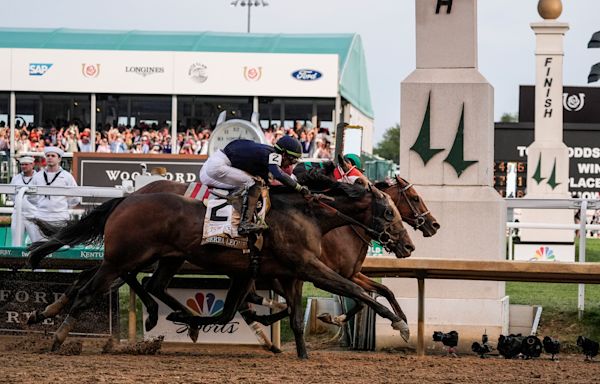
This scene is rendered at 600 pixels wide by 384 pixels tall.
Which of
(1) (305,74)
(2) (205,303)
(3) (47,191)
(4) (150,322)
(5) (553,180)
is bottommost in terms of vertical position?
(4) (150,322)

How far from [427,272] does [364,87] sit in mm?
25085

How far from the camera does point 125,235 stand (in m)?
9.84

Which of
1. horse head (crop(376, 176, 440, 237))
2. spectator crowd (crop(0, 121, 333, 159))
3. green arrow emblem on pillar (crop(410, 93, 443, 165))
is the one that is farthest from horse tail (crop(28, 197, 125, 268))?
spectator crowd (crop(0, 121, 333, 159))

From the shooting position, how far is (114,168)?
18719mm

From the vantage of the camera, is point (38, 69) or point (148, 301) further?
point (38, 69)

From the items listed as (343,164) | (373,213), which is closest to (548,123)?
(343,164)

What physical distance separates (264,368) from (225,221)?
132 centimetres

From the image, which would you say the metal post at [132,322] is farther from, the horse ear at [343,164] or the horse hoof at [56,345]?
the horse ear at [343,164]

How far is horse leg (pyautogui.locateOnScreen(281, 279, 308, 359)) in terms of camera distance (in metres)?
10.2

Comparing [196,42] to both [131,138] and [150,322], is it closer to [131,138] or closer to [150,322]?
[131,138]

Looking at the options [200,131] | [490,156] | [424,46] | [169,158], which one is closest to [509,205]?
[490,156]

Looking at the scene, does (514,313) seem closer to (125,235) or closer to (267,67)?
(125,235)

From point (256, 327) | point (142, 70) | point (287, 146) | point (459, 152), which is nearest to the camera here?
point (287, 146)

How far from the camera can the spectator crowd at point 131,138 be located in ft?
84.1
